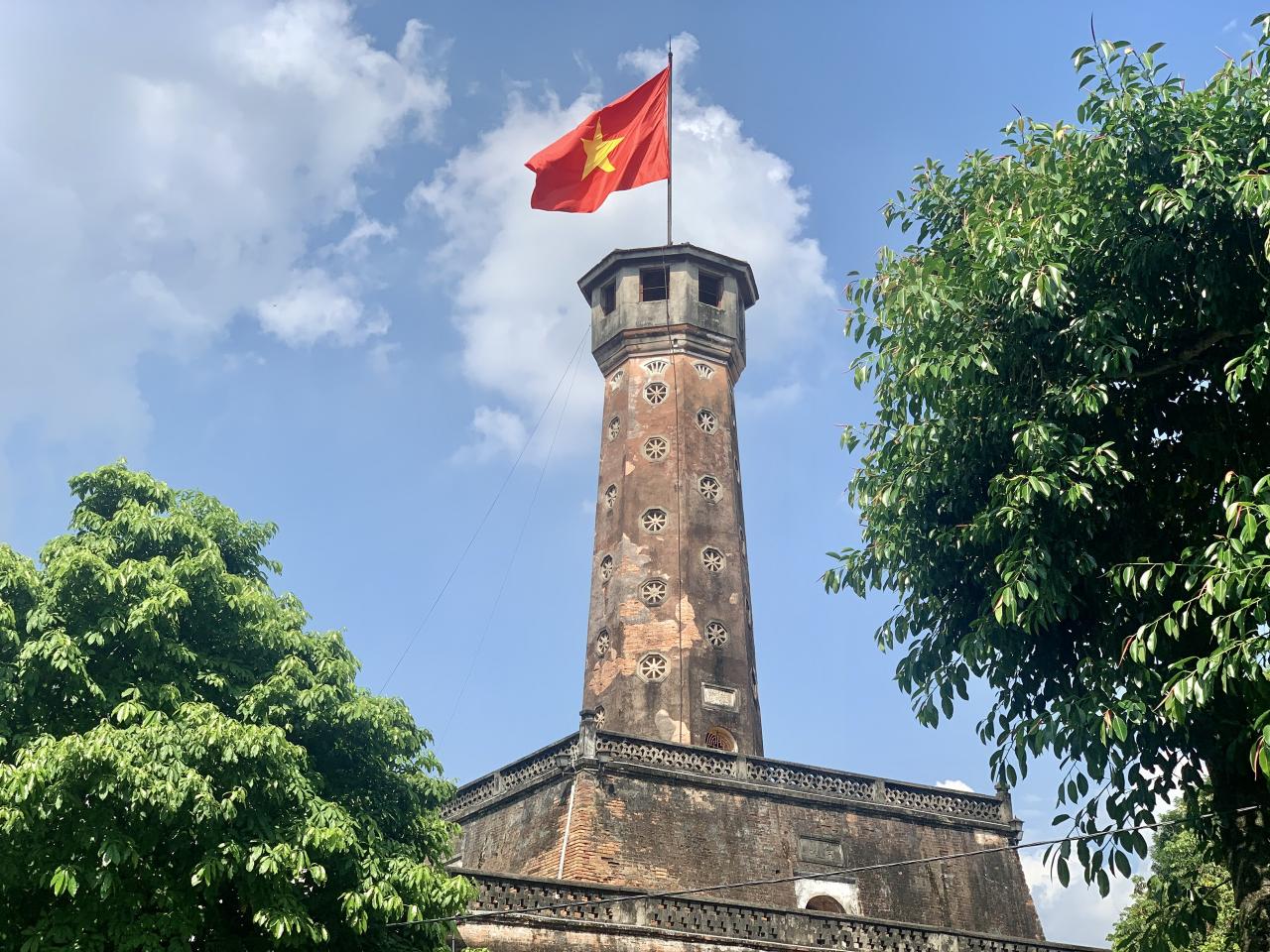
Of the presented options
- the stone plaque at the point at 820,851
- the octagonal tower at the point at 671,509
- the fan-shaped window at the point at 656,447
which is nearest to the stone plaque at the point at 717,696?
the octagonal tower at the point at 671,509

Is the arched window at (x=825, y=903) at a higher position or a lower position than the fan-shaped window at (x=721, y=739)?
lower

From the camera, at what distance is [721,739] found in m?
28.1

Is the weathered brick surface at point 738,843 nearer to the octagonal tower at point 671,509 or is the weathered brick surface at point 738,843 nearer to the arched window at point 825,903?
the arched window at point 825,903

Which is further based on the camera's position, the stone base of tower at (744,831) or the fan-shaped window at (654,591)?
the fan-shaped window at (654,591)

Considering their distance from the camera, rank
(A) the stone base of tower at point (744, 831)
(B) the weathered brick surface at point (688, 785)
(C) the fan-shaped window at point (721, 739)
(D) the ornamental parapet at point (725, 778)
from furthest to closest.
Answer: (C) the fan-shaped window at point (721, 739) < (D) the ornamental parapet at point (725, 778) < (A) the stone base of tower at point (744, 831) < (B) the weathered brick surface at point (688, 785)

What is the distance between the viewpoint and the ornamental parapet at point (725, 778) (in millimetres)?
24828

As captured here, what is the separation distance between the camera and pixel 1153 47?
36.9 feet

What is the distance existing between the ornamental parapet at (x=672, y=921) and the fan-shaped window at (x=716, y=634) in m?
8.61

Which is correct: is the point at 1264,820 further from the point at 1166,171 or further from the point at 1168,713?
the point at 1166,171

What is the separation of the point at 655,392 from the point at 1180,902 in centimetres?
Result: 2033

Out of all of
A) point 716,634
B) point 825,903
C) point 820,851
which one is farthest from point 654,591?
point 825,903

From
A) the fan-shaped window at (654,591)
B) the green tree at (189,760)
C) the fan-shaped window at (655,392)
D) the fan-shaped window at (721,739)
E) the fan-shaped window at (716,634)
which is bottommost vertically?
the green tree at (189,760)

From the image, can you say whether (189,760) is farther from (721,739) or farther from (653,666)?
(721,739)

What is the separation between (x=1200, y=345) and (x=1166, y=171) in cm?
154
